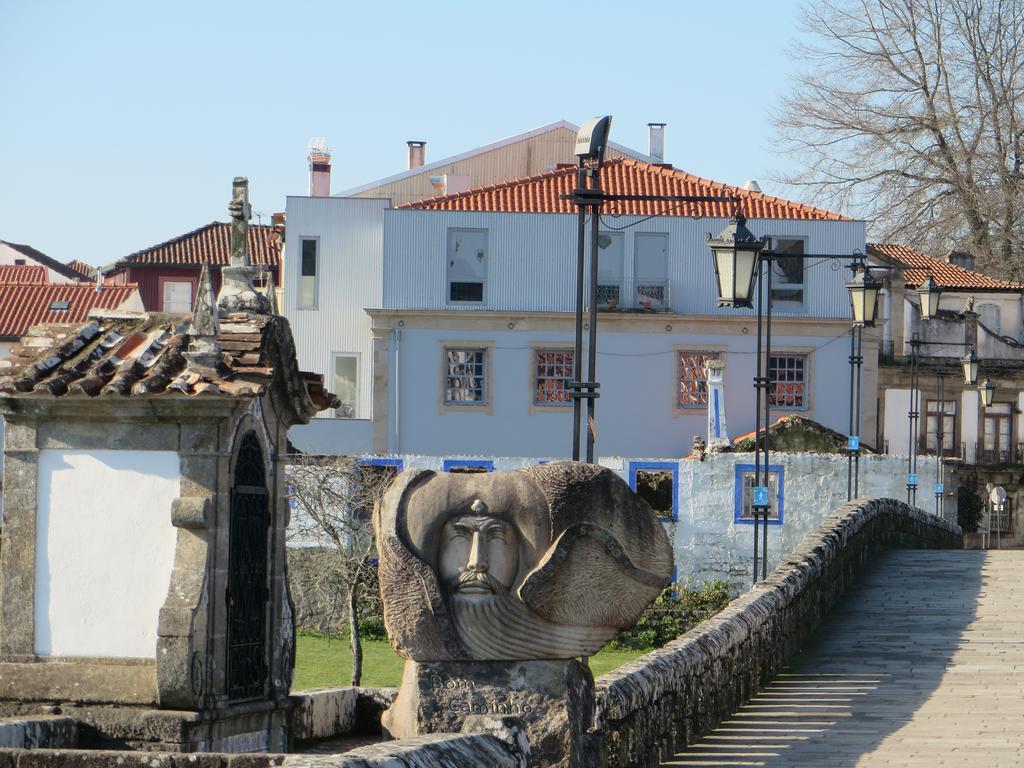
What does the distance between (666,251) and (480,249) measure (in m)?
5.06

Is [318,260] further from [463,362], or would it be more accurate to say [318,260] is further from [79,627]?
[79,627]

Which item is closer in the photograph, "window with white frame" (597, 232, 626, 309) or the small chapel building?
the small chapel building

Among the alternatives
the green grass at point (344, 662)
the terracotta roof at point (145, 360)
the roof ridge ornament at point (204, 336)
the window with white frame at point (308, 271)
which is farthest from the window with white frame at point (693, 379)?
the roof ridge ornament at point (204, 336)

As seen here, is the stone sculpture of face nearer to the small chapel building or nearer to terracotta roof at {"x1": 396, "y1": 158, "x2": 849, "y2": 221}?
the small chapel building

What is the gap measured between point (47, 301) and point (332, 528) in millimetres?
31694

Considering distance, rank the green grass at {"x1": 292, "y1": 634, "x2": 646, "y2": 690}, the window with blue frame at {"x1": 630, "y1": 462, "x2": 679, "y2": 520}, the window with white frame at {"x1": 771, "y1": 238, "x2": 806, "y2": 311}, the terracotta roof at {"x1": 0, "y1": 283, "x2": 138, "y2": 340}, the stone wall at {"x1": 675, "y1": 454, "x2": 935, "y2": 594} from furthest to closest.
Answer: the terracotta roof at {"x1": 0, "y1": 283, "x2": 138, "y2": 340}, the window with white frame at {"x1": 771, "y1": 238, "x2": 806, "y2": 311}, the window with blue frame at {"x1": 630, "y1": 462, "x2": 679, "y2": 520}, the stone wall at {"x1": 675, "y1": 454, "x2": 935, "y2": 594}, the green grass at {"x1": 292, "y1": 634, "x2": 646, "y2": 690}

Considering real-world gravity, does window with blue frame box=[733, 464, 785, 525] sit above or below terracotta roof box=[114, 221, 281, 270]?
below

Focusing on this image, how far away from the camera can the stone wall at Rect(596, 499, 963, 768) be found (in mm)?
9812

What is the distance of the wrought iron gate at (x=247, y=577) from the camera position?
9344 mm

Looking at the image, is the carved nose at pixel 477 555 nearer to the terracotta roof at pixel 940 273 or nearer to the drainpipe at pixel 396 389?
the drainpipe at pixel 396 389

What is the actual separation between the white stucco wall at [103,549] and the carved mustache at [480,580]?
168 cm

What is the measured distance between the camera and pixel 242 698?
371 inches

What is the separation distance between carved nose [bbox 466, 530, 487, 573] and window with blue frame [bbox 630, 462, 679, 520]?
124 ft

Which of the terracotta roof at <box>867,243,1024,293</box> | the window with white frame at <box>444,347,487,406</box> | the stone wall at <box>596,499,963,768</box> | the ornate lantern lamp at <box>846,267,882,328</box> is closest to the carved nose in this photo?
the stone wall at <box>596,499,963,768</box>
